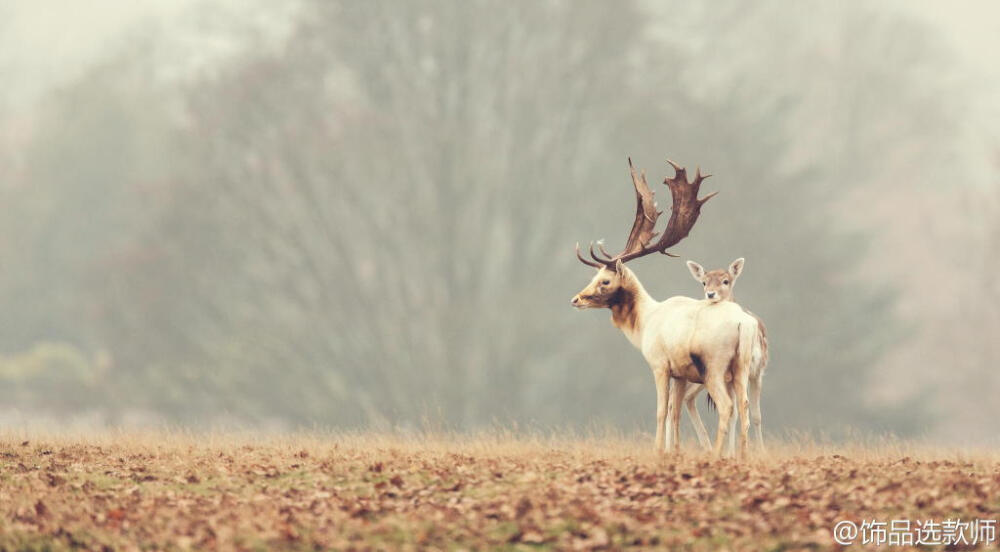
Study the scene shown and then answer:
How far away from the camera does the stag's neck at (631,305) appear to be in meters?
14.9

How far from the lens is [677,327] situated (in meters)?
13.9

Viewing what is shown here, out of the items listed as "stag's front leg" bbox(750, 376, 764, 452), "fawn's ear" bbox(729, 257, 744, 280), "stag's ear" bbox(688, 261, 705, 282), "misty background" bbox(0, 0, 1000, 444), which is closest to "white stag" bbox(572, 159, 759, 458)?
"stag's ear" bbox(688, 261, 705, 282)

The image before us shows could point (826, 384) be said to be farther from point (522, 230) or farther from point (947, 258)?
point (947, 258)

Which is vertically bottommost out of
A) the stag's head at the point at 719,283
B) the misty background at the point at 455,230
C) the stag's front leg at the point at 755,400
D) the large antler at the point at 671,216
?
the stag's front leg at the point at 755,400

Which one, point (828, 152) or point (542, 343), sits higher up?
point (828, 152)

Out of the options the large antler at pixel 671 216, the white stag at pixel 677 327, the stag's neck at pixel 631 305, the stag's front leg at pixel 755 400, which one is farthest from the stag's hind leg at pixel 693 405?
the large antler at pixel 671 216

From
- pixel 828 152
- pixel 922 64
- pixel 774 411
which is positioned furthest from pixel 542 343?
pixel 922 64

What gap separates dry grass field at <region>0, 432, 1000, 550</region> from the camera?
10172mm

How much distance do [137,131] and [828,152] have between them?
20458mm

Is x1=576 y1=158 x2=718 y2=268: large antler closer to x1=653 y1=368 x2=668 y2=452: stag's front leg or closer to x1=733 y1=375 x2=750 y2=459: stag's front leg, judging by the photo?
x1=653 y1=368 x2=668 y2=452: stag's front leg

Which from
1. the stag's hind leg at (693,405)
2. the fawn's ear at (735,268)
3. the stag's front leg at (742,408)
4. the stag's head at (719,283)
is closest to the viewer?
the stag's front leg at (742,408)

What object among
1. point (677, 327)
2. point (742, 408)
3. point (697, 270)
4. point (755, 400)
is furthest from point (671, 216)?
point (742, 408)

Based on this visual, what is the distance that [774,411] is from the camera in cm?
2922

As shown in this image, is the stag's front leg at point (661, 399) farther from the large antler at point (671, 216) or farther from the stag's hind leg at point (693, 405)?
the large antler at point (671, 216)
